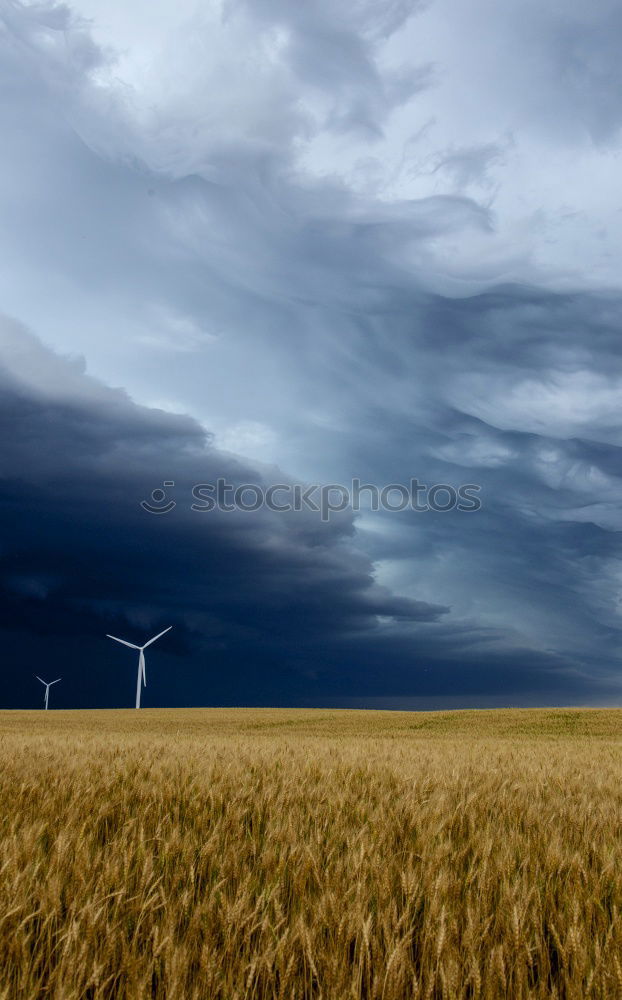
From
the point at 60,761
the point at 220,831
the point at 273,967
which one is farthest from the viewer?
the point at 60,761

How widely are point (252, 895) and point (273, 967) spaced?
850mm

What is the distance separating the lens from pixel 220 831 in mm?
4684

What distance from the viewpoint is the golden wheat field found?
2547 millimetres

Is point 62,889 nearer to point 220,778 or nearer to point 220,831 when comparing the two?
point 220,831

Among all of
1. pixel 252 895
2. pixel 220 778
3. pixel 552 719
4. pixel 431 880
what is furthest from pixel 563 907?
pixel 552 719

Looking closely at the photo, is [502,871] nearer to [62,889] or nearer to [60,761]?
[62,889]

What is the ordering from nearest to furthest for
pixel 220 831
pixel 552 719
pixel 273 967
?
pixel 273 967
pixel 220 831
pixel 552 719

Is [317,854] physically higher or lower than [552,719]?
higher

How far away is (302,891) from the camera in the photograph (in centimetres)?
339

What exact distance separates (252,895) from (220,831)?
1.27 metres

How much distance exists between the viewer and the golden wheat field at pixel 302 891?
2547 millimetres

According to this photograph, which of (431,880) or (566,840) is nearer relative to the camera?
(431,880)

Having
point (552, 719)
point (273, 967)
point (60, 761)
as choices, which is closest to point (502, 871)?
point (273, 967)

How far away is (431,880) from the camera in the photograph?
11.6ft
